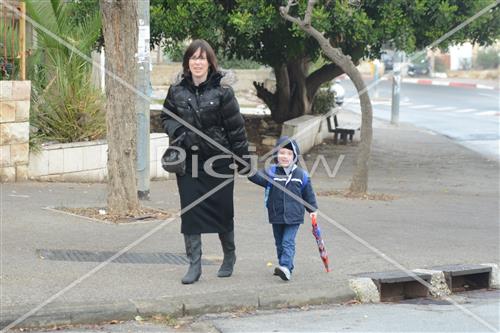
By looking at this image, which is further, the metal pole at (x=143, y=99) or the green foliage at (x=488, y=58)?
the green foliage at (x=488, y=58)

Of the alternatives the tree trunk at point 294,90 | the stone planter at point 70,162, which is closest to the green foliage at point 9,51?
the stone planter at point 70,162

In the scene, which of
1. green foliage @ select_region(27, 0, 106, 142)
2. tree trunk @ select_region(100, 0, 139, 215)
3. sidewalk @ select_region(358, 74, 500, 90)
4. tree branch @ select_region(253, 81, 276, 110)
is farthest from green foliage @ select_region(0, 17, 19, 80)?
sidewalk @ select_region(358, 74, 500, 90)

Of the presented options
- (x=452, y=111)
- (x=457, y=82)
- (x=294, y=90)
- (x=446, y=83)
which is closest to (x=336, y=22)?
(x=294, y=90)

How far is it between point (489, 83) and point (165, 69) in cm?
2171

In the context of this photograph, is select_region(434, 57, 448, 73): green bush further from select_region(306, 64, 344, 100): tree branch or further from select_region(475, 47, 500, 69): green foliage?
select_region(306, 64, 344, 100): tree branch

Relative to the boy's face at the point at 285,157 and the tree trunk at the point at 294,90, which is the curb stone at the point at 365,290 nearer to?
the boy's face at the point at 285,157

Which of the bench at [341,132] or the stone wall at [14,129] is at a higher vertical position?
the stone wall at [14,129]

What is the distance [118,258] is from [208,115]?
173cm

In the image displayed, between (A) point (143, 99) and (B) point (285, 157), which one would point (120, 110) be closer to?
(A) point (143, 99)

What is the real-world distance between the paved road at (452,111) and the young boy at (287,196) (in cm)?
1338

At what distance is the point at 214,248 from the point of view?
8.62m

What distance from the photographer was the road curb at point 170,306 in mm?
6211

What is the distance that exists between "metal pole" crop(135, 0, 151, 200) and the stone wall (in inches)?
62.7

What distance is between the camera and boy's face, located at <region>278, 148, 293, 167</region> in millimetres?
7395
